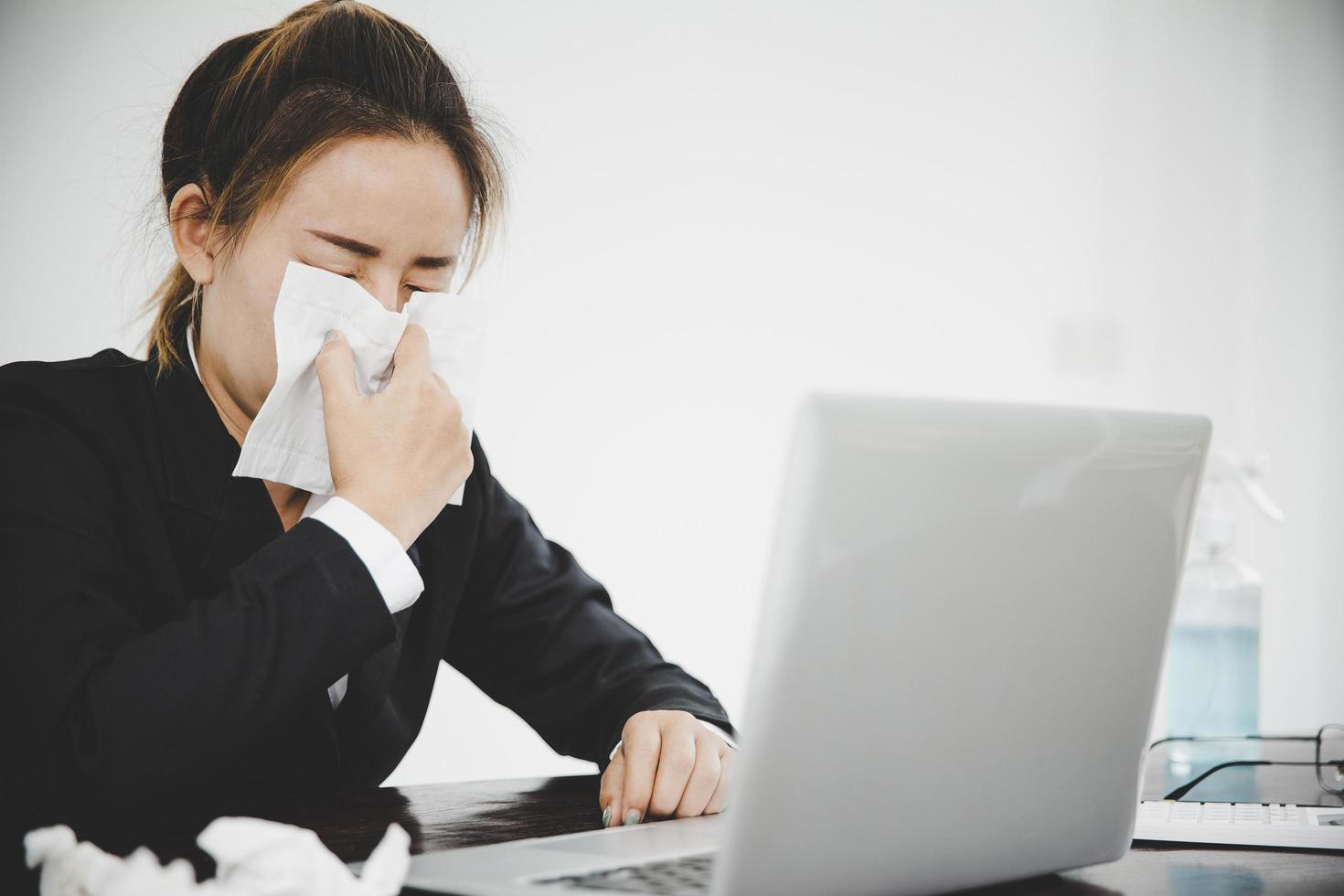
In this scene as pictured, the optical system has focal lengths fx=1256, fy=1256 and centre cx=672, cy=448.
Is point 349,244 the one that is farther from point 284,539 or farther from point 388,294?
point 284,539

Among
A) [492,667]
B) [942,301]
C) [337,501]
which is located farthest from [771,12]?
[337,501]

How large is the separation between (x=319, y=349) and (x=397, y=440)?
0.11 meters

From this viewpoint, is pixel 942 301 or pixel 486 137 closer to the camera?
pixel 486 137

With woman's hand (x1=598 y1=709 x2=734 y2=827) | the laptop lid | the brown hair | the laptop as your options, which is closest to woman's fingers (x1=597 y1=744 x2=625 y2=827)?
woman's hand (x1=598 y1=709 x2=734 y2=827)

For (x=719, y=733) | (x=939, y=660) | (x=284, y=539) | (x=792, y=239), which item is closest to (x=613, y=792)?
(x=719, y=733)

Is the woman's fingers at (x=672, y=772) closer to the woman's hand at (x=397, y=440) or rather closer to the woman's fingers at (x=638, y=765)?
the woman's fingers at (x=638, y=765)

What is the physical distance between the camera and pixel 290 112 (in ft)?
3.31

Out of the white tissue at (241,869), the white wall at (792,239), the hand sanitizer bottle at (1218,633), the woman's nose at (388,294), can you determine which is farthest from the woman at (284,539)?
the white wall at (792,239)

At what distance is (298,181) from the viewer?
0.98 meters

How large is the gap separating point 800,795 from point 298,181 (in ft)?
2.29

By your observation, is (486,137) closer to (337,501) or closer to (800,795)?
(337,501)

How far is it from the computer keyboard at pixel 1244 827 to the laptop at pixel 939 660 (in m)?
0.13

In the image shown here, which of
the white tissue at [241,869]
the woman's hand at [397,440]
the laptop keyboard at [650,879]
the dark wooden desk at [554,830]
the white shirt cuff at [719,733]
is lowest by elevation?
the dark wooden desk at [554,830]

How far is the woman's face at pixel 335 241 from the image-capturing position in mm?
966
